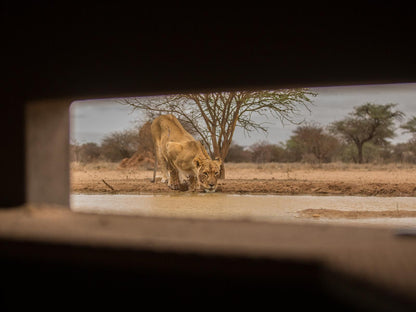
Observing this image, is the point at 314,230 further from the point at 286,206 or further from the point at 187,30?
the point at 286,206

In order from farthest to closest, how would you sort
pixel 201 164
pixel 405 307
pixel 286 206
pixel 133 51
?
pixel 201 164 → pixel 286 206 → pixel 133 51 → pixel 405 307

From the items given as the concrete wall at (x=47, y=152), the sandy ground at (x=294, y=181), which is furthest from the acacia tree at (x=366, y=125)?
the concrete wall at (x=47, y=152)

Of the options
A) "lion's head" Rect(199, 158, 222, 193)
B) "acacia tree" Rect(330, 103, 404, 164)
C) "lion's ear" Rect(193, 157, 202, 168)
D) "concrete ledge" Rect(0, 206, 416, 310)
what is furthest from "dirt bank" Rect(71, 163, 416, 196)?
"concrete ledge" Rect(0, 206, 416, 310)

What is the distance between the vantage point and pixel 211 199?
1009cm

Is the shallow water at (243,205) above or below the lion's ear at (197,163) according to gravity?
below

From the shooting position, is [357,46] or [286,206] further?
[286,206]

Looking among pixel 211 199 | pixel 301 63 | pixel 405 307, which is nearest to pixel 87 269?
pixel 405 307

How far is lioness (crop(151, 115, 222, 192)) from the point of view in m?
10.8

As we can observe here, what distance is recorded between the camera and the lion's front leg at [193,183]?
11359 mm

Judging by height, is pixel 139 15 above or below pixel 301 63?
above

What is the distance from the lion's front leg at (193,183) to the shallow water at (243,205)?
444 mm

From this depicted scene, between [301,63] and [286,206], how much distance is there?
20.4 feet

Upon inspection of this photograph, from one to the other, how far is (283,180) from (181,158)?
3.21 m

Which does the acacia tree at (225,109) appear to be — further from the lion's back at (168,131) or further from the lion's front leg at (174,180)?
the lion's front leg at (174,180)
